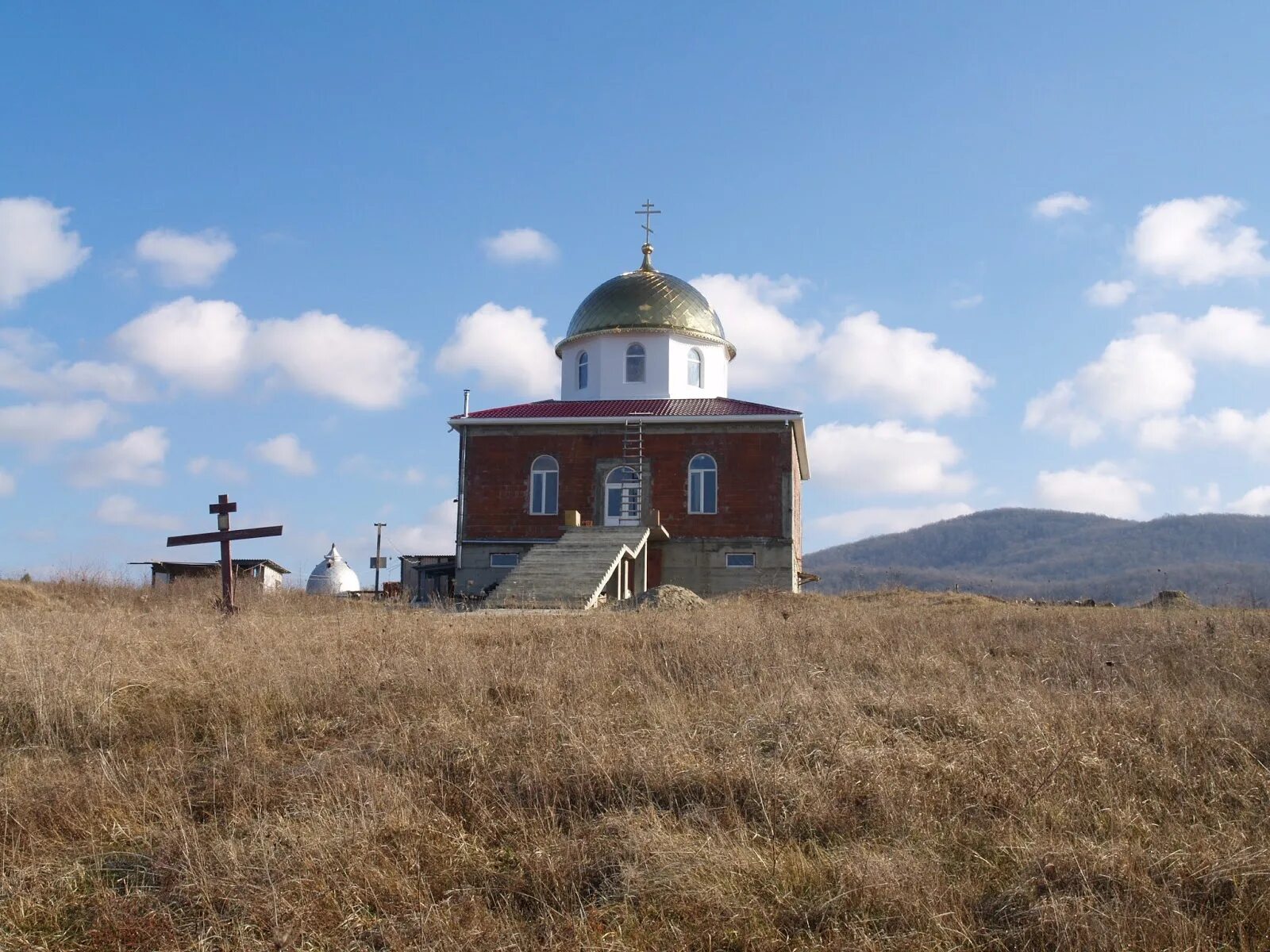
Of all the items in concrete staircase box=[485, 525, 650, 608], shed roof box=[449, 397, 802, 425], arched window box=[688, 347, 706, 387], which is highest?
arched window box=[688, 347, 706, 387]

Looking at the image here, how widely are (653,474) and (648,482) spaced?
239 mm

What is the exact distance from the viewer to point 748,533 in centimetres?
2617

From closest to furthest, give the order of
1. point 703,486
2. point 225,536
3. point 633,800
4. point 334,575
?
point 633,800
point 225,536
point 703,486
point 334,575

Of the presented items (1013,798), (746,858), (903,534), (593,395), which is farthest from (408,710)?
(903,534)

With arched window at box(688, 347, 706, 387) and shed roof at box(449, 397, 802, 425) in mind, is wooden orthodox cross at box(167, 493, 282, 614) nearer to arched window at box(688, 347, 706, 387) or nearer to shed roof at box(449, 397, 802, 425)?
shed roof at box(449, 397, 802, 425)

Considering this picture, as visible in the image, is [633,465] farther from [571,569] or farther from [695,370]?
[571,569]

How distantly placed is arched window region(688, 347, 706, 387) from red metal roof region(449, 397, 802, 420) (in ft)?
4.48

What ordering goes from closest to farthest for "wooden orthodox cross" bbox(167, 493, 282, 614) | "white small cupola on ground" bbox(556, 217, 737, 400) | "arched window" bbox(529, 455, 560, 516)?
"wooden orthodox cross" bbox(167, 493, 282, 614), "arched window" bbox(529, 455, 560, 516), "white small cupola on ground" bbox(556, 217, 737, 400)

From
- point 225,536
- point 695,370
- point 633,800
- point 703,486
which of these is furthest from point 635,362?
point 633,800

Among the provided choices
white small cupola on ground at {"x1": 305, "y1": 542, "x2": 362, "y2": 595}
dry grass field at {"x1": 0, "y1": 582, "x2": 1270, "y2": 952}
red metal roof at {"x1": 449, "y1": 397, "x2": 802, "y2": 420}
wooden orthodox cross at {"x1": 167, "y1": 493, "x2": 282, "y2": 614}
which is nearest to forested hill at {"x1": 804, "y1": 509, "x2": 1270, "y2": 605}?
white small cupola on ground at {"x1": 305, "y1": 542, "x2": 362, "y2": 595}

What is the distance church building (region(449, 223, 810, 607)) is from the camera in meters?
26.1

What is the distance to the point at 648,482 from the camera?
26.8 metres

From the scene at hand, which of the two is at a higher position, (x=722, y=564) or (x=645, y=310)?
(x=645, y=310)

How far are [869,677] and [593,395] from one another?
71.3ft
